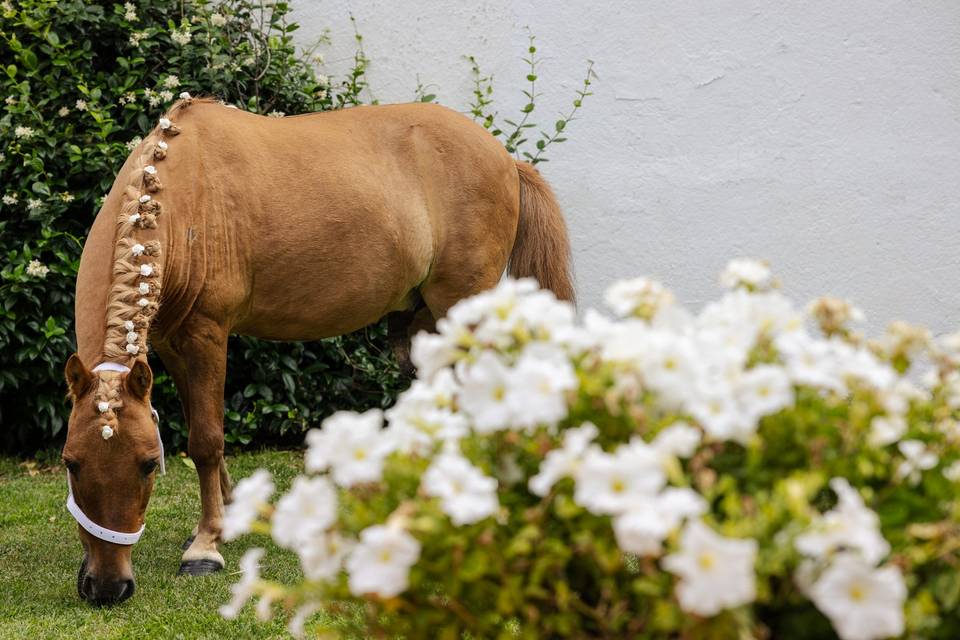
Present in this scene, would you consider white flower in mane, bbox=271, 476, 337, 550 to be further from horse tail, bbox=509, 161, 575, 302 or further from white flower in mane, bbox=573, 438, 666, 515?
horse tail, bbox=509, 161, 575, 302

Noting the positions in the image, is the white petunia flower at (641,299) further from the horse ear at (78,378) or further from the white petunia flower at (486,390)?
the horse ear at (78,378)

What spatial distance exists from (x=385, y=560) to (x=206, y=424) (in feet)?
9.38

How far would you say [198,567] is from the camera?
3.86 meters

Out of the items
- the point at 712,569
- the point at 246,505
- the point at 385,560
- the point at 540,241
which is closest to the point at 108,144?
the point at 540,241

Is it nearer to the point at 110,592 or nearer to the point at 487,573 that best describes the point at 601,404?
the point at 487,573

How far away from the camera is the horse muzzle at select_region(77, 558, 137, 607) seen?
10.9ft

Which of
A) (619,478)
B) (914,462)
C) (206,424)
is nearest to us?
(619,478)

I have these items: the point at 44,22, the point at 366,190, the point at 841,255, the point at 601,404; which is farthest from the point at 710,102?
the point at 601,404

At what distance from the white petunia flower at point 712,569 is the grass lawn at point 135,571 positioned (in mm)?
2323

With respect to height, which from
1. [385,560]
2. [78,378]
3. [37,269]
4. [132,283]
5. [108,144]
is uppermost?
[385,560]

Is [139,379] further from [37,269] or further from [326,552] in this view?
[37,269]

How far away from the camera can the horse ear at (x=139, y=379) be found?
3.25 m

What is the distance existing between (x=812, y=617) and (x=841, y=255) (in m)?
4.62

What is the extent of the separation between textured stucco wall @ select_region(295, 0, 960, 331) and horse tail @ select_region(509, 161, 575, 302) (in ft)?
3.17
